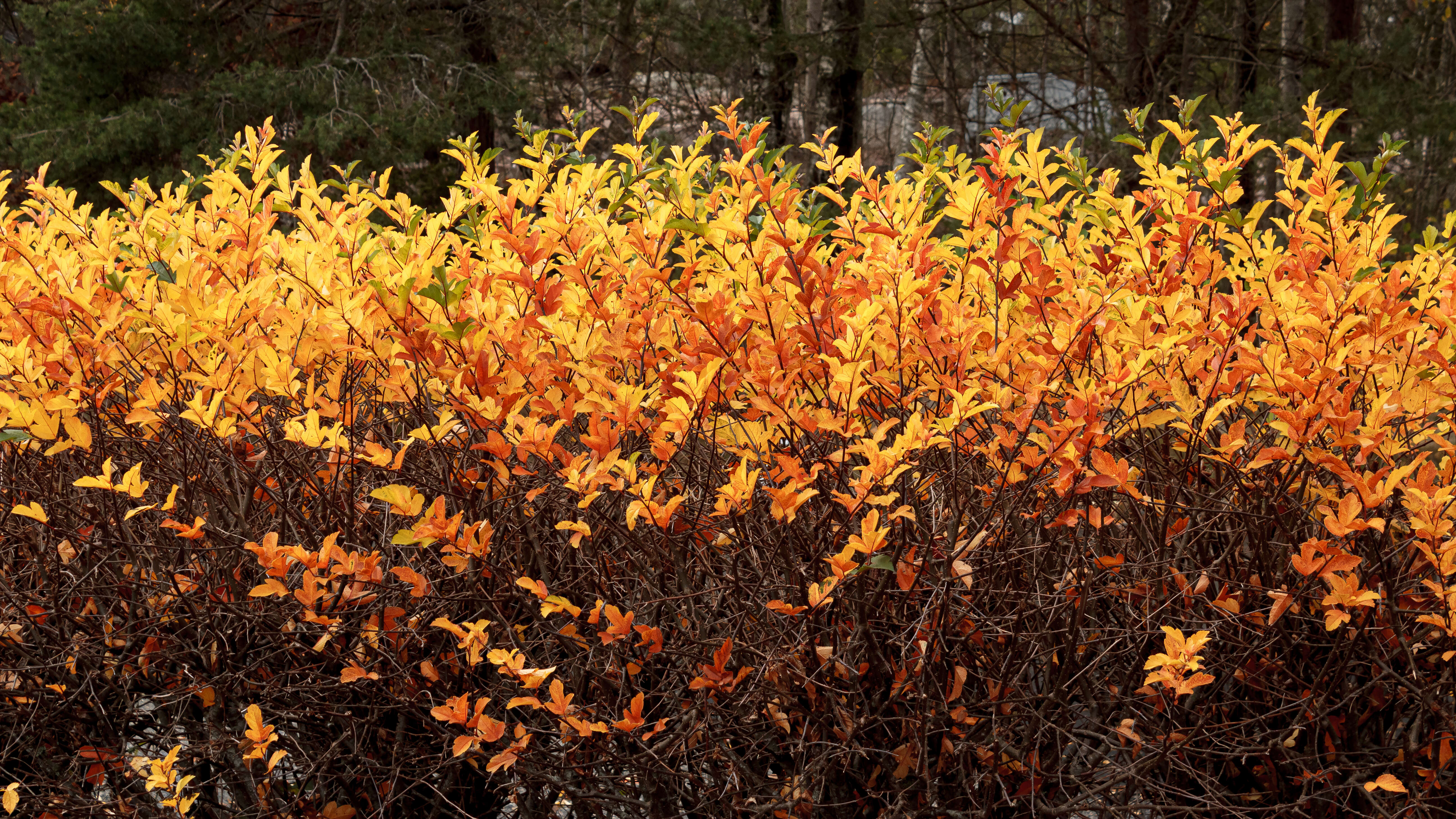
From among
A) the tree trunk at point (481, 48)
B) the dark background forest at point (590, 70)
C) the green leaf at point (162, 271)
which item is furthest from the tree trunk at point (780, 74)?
the green leaf at point (162, 271)

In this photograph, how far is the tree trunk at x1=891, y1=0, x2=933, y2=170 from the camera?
11469 mm

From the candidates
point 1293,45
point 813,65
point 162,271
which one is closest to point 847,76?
point 813,65

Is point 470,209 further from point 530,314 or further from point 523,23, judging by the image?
point 523,23

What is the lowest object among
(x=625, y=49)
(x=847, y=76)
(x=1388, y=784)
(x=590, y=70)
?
(x=1388, y=784)

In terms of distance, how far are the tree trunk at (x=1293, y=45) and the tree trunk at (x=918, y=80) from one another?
10.6 feet

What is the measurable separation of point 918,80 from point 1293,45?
320 inches

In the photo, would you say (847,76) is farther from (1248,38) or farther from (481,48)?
(481,48)

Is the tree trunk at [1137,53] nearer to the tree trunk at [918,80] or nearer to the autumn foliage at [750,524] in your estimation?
the tree trunk at [918,80]

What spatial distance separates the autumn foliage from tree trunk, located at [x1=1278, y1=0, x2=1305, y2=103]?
369 inches

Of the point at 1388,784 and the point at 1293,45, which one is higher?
the point at 1293,45

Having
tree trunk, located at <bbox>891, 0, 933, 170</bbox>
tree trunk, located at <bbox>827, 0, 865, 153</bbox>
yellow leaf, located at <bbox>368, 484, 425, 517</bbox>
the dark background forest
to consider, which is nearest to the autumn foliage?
yellow leaf, located at <bbox>368, 484, 425, 517</bbox>

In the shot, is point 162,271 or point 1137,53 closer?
point 162,271

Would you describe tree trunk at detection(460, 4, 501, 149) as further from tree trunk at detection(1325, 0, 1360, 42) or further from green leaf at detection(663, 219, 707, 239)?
green leaf at detection(663, 219, 707, 239)

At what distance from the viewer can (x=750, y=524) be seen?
6.28 feet
